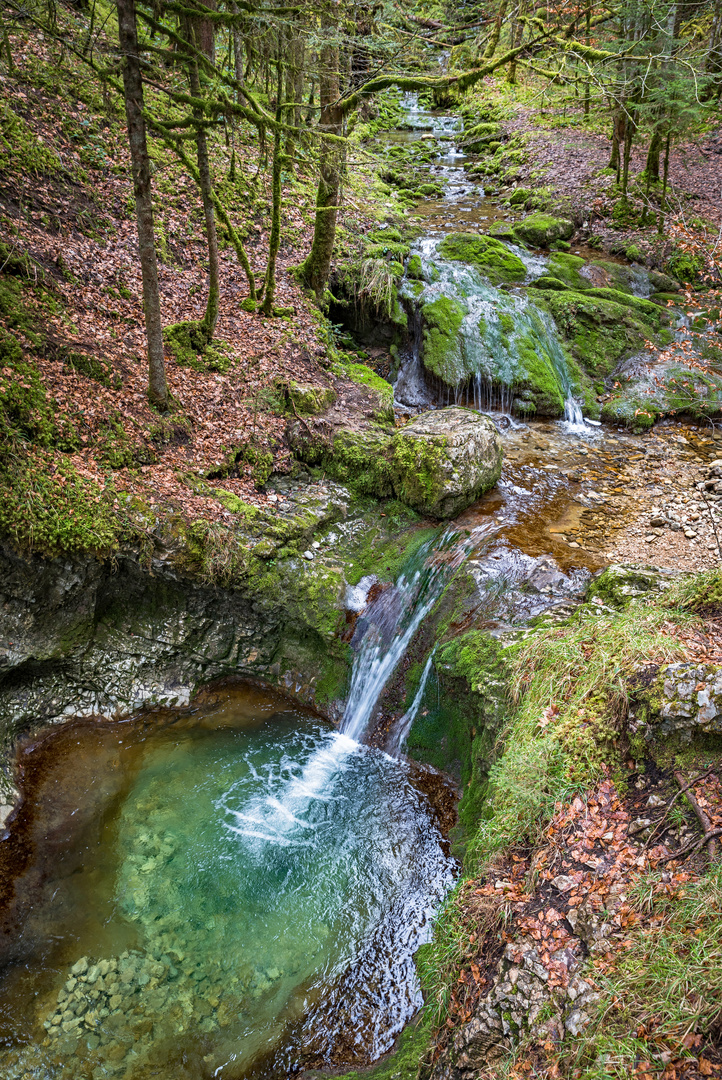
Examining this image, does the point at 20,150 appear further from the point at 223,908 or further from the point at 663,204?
the point at 663,204

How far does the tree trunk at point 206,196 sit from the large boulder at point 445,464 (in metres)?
3.17

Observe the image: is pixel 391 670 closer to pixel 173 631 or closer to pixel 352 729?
pixel 352 729

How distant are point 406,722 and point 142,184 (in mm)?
6467

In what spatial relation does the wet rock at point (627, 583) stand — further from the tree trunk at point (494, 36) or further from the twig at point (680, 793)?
the tree trunk at point (494, 36)

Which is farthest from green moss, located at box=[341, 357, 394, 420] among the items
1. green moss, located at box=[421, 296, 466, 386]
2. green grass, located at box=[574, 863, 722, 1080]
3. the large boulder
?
green grass, located at box=[574, 863, 722, 1080]

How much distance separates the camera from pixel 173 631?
6734 millimetres

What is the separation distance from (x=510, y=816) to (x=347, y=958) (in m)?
1.96

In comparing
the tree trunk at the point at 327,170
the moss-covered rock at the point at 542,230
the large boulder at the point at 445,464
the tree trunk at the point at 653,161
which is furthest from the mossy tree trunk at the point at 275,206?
the tree trunk at the point at 653,161

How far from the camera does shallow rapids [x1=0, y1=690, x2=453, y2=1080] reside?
4.11 m

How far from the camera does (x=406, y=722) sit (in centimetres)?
641

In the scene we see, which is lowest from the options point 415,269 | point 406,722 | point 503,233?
point 406,722

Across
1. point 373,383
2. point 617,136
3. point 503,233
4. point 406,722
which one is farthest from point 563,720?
point 617,136

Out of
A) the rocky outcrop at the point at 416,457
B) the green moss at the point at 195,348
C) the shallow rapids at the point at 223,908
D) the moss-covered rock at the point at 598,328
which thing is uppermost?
the moss-covered rock at the point at 598,328

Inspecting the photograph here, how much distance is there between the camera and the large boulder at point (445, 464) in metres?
7.51
